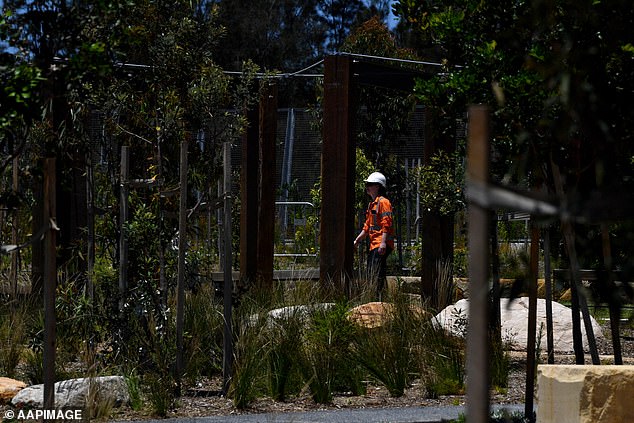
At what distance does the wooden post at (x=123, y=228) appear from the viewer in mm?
7633

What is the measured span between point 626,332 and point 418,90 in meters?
6.67

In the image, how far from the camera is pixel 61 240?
9953mm

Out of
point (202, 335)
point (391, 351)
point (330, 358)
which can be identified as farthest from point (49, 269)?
point (202, 335)

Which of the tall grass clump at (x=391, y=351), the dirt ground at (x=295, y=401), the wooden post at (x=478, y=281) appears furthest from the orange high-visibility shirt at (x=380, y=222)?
the wooden post at (x=478, y=281)

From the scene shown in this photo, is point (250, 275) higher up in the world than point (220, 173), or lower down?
lower down

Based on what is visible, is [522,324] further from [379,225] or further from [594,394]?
[594,394]

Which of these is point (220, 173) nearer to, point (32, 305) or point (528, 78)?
point (32, 305)

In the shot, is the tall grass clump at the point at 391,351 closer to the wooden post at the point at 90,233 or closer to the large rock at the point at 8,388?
the wooden post at the point at 90,233

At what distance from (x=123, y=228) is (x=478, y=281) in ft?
19.9

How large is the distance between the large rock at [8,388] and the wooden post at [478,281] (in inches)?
223

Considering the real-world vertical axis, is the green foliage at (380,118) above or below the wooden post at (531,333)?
above

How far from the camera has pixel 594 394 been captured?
5.44 meters

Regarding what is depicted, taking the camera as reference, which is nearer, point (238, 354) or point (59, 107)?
point (238, 354)

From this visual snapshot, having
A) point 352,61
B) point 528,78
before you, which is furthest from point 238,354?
point 352,61
